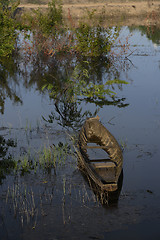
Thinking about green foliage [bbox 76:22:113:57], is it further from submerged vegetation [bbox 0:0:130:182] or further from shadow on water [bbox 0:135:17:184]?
shadow on water [bbox 0:135:17:184]

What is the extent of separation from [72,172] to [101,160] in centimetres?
85

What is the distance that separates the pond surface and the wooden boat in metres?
0.32

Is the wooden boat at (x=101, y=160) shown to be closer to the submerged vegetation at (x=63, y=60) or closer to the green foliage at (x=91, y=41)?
the submerged vegetation at (x=63, y=60)

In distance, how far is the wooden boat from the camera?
8508 millimetres

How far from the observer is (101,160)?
32.5 feet

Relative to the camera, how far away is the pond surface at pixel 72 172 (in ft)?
23.3

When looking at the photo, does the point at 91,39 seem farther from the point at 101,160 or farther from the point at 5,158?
the point at 101,160

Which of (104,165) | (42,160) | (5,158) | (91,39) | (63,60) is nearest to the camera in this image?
(104,165)

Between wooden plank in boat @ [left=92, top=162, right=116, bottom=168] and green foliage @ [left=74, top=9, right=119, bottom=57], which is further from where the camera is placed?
green foliage @ [left=74, top=9, right=119, bottom=57]

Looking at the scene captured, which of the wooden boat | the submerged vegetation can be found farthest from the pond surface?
the wooden boat

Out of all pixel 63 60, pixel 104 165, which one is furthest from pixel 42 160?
pixel 63 60

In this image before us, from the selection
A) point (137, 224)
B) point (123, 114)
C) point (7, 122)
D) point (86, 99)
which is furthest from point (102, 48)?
point (137, 224)

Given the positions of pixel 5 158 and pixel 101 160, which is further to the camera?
pixel 5 158

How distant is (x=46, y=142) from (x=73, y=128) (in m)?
1.71
